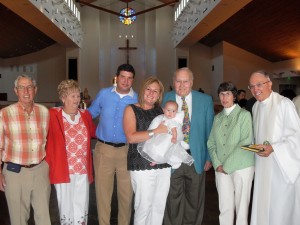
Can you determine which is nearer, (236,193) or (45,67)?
(236,193)

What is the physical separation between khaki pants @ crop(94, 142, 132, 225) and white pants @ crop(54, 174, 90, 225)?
10.0 inches

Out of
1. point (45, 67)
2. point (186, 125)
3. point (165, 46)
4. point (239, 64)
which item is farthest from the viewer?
point (45, 67)

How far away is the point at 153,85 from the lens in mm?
2758

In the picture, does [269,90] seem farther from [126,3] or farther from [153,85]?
[126,3]

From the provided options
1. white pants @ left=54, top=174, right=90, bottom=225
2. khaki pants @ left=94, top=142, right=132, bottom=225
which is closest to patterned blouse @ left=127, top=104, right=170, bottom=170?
khaki pants @ left=94, top=142, right=132, bottom=225

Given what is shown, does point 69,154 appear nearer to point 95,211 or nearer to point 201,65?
point 95,211

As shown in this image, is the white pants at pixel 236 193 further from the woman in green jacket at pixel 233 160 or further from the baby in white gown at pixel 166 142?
the baby in white gown at pixel 166 142

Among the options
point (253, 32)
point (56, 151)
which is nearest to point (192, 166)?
point (56, 151)

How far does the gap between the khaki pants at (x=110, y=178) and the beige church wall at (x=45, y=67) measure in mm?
17235

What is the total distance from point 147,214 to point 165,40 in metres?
17.5

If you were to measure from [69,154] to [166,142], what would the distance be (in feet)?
2.63

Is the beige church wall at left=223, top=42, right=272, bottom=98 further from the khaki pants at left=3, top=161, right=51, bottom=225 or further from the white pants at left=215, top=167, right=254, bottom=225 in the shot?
the khaki pants at left=3, top=161, right=51, bottom=225

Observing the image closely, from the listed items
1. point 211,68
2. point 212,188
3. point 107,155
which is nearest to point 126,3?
point 211,68

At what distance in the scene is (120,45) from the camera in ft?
67.9
